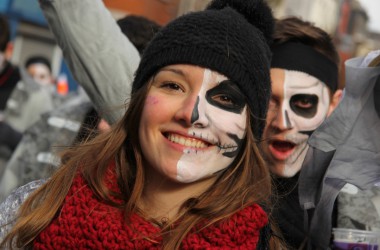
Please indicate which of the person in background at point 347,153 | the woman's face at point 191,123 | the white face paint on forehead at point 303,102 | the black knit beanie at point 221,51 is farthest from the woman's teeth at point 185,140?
the white face paint on forehead at point 303,102

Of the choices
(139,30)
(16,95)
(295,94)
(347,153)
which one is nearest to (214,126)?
(347,153)

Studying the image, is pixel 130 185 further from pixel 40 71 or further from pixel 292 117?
pixel 40 71

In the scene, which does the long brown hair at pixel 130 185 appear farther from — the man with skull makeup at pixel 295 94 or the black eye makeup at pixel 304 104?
the black eye makeup at pixel 304 104

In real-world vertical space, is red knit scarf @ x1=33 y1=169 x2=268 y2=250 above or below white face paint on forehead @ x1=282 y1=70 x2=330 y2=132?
below

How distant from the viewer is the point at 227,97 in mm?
2205

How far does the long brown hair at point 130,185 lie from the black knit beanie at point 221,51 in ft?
0.31

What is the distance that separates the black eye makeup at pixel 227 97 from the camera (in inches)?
86.2

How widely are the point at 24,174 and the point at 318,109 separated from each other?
6.05ft

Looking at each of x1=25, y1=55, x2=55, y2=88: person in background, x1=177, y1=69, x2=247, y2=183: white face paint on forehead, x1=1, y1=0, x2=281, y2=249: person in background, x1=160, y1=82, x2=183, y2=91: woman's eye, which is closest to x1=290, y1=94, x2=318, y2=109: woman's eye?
x1=1, y1=0, x2=281, y2=249: person in background

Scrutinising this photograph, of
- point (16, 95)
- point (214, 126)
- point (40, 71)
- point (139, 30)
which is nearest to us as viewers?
point (214, 126)

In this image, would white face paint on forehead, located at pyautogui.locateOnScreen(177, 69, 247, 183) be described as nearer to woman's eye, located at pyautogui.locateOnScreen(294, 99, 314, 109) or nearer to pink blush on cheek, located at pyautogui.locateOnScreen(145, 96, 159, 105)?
pink blush on cheek, located at pyautogui.locateOnScreen(145, 96, 159, 105)

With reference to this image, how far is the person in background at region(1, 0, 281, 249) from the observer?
2.08 meters

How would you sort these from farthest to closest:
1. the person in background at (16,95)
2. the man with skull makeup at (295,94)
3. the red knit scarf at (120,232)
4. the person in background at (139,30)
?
the person in background at (16,95)
the person in background at (139,30)
the man with skull makeup at (295,94)
the red knit scarf at (120,232)

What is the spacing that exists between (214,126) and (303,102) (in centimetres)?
98
